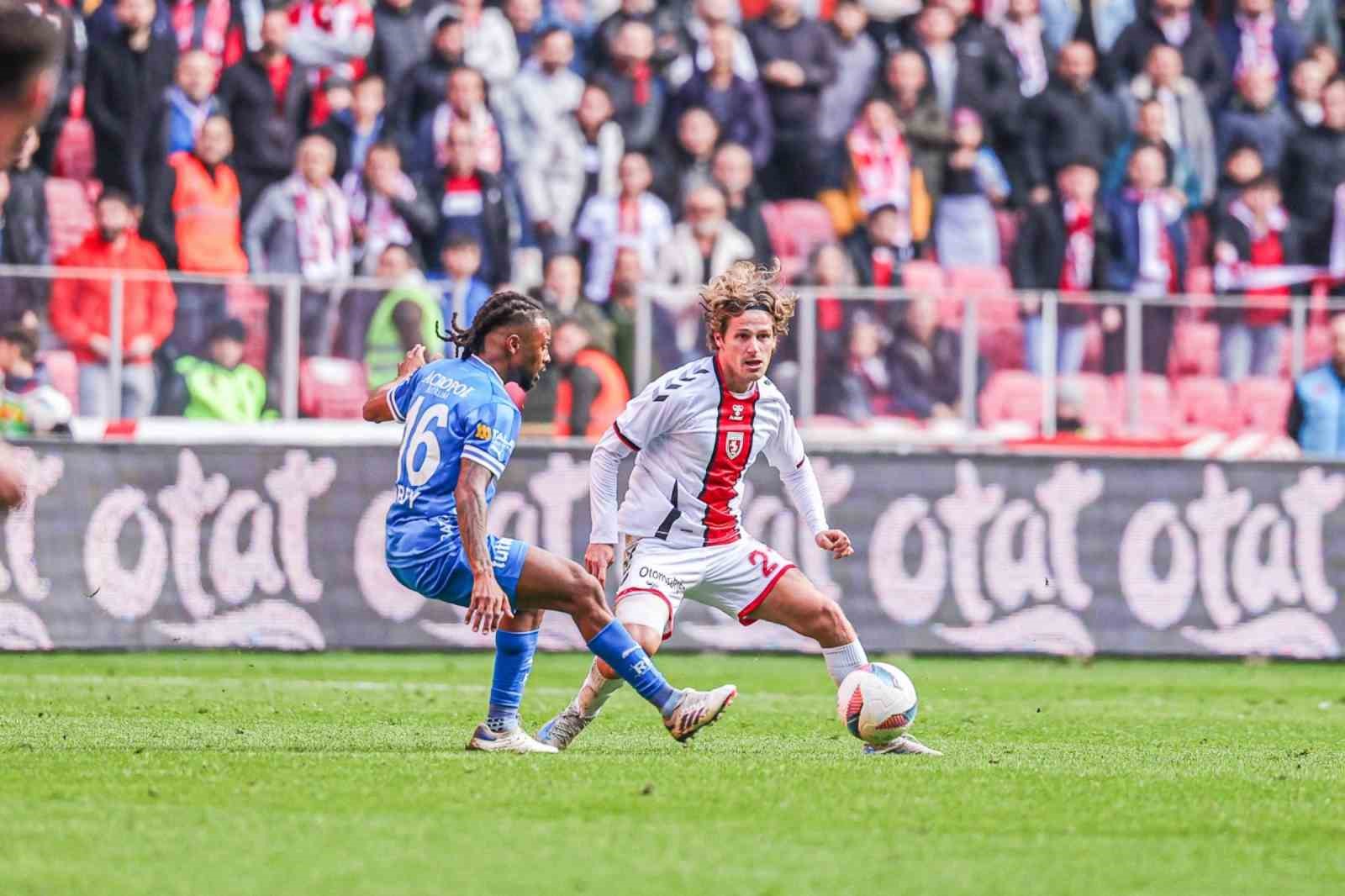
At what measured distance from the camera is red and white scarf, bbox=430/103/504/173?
19.0 m

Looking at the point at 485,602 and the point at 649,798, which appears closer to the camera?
the point at 649,798

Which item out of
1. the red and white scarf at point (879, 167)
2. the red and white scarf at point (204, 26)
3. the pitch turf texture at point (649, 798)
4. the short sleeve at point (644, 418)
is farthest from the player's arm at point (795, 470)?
the red and white scarf at point (204, 26)

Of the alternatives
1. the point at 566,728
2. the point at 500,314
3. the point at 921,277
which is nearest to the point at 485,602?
the point at 566,728

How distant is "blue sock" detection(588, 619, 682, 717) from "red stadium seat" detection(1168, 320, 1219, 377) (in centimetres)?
869

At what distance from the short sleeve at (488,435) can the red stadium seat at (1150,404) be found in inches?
349

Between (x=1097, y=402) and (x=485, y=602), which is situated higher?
(x=1097, y=402)

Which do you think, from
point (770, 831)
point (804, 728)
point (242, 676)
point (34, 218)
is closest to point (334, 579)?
point (242, 676)

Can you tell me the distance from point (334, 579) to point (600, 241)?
12.8ft

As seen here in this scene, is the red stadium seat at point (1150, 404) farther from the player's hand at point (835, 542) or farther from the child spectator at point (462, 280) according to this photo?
the player's hand at point (835, 542)

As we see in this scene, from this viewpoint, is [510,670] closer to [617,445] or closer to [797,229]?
[617,445]

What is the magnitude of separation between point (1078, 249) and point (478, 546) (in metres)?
11.7

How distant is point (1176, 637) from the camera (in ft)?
55.9

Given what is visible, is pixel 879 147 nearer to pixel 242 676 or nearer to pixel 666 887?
pixel 242 676

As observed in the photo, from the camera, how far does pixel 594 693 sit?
10016 millimetres
